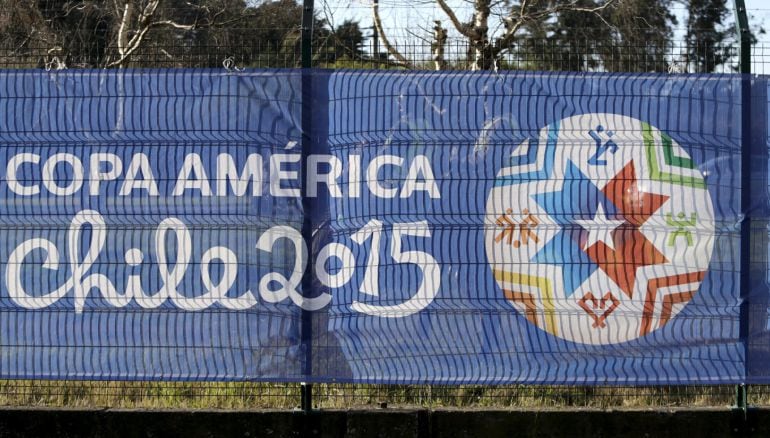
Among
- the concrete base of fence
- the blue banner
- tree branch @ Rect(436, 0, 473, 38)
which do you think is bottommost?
the concrete base of fence

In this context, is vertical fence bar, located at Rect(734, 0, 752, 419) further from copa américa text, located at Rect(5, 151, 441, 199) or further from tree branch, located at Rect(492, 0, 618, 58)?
tree branch, located at Rect(492, 0, 618, 58)

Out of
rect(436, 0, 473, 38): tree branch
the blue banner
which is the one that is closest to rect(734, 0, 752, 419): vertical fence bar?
the blue banner

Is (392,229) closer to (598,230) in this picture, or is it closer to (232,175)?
(232,175)

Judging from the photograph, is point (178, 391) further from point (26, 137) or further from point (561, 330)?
point (561, 330)

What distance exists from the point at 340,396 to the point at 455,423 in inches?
29.6

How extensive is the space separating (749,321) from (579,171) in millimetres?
1356

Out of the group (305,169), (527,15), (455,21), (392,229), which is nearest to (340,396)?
(392,229)

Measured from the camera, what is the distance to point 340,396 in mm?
6527

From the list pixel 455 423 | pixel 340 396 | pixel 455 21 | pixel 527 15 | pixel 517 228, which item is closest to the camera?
pixel 517 228

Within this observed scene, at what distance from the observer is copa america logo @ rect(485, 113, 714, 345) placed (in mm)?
6062

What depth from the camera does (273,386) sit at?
6.73 meters

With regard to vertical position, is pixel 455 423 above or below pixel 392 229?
below

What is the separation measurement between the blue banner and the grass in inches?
19.5

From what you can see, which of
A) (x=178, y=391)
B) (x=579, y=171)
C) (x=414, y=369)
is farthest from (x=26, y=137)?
(x=579, y=171)
